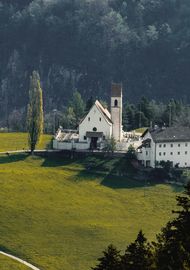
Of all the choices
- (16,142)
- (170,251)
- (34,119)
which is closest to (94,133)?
(34,119)

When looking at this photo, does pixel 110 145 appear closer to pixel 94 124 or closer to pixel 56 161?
pixel 94 124

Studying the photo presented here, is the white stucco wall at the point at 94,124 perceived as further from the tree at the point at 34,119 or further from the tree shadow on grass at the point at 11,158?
the tree shadow on grass at the point at 11,158

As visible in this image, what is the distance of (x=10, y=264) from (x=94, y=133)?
4063 cm

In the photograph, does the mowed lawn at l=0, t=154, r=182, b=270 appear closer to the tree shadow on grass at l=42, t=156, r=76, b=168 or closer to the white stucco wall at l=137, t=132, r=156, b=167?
the tree shadow on grass at l=42, t=156, r=76, b=168

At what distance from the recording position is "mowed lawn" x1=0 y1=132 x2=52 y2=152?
11488 cm

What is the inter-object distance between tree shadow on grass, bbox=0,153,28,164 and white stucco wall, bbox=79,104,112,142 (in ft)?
27.4

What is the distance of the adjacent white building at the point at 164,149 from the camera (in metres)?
107

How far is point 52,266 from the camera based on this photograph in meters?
74.1

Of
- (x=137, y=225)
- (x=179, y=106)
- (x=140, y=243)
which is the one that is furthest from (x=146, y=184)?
(x=140, y=243)

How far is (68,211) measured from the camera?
294ft

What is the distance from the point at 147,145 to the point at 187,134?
5.75 metres

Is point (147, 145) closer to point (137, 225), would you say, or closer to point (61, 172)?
point (61, 172)

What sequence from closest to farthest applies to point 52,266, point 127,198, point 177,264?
point 177,264, point 52,266, point 127,198

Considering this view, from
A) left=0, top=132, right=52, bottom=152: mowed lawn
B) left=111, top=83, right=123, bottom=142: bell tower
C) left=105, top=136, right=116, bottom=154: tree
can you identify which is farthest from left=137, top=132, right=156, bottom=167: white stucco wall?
left=0, top=132, right=52, bottom=152: mowed lawn
